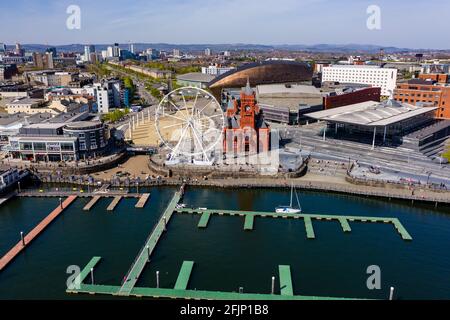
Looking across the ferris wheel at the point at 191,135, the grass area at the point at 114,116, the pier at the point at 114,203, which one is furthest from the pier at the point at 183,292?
the grass area at the point at 114,116

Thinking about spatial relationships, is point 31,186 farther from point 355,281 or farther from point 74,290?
point 355,281

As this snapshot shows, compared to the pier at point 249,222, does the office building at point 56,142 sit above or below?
above

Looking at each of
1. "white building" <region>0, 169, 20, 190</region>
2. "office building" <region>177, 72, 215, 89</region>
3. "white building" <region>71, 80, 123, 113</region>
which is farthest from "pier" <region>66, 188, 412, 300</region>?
"office building" <region>177, 72, 215, 89</region>

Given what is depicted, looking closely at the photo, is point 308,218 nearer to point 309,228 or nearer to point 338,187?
point 309,228

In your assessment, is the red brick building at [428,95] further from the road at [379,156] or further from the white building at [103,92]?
the white building at [103,92]

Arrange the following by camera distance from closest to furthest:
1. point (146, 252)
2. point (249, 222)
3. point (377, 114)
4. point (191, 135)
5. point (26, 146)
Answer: point (146, 252) < point (249, 222) < point (26, 146) < point (377, 114) < point (191, 135)

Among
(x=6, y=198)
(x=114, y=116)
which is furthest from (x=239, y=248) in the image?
(x=114, y=116)
